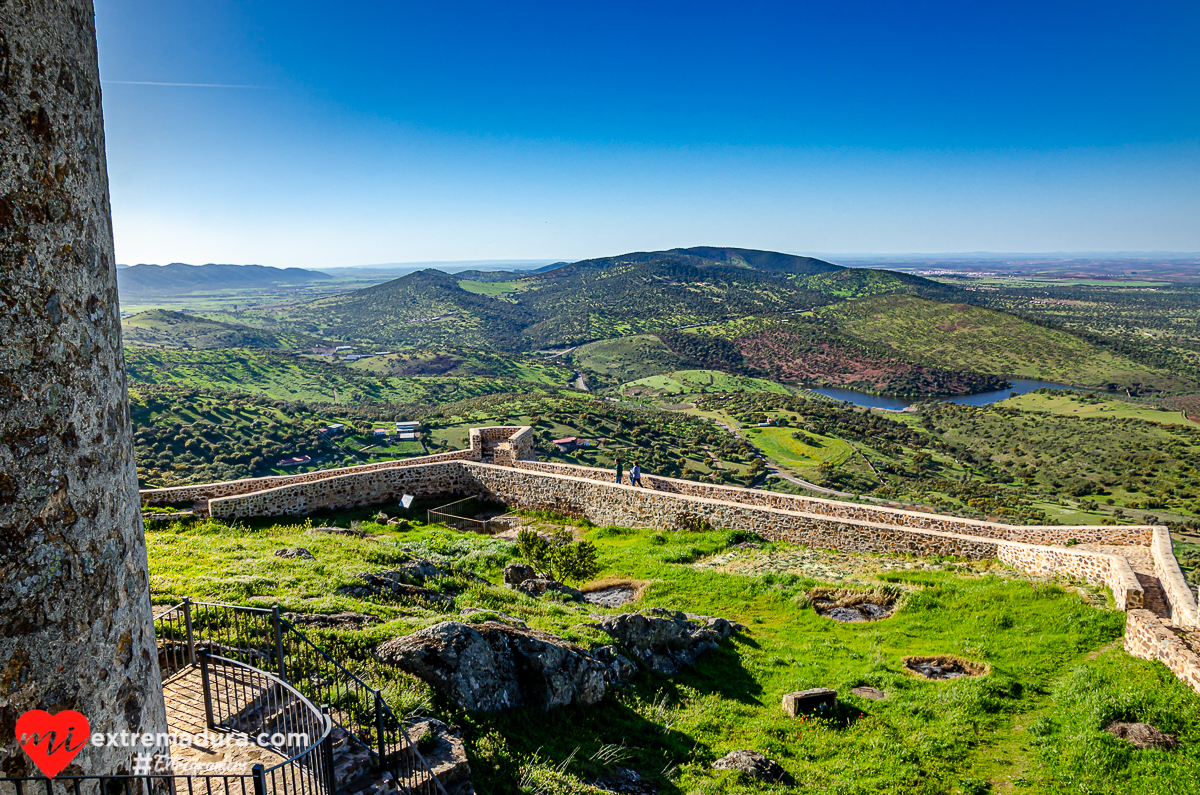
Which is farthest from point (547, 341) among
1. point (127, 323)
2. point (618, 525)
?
point (618, 525)

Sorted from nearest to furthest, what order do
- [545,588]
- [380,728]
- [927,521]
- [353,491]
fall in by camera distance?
1. [380,728]
2. [545,588]
3. [927,521]
4. [353,491]

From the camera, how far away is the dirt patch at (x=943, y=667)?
9594 mm

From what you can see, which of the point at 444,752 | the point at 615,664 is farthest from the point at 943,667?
the point at 444,752

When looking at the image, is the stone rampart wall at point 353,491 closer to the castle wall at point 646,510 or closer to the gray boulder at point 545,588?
the castle wall at point 646,510

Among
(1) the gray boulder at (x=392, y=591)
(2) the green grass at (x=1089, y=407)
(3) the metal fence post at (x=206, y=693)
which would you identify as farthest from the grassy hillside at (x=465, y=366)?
(3) the metal fence post at (x=206, y=693)

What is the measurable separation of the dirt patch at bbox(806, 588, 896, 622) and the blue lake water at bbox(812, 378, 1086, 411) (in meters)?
90.3

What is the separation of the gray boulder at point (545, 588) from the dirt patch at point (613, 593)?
0.41m

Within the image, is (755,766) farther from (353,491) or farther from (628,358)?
(628,358)

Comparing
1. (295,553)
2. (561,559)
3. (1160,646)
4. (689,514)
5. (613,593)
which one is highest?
(295,553)

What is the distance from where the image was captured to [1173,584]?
455 inches

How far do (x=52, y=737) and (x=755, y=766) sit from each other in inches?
263

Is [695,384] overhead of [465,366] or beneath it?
beneath

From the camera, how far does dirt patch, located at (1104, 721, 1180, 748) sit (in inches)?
280

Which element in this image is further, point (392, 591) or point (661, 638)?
point (392, 591)
